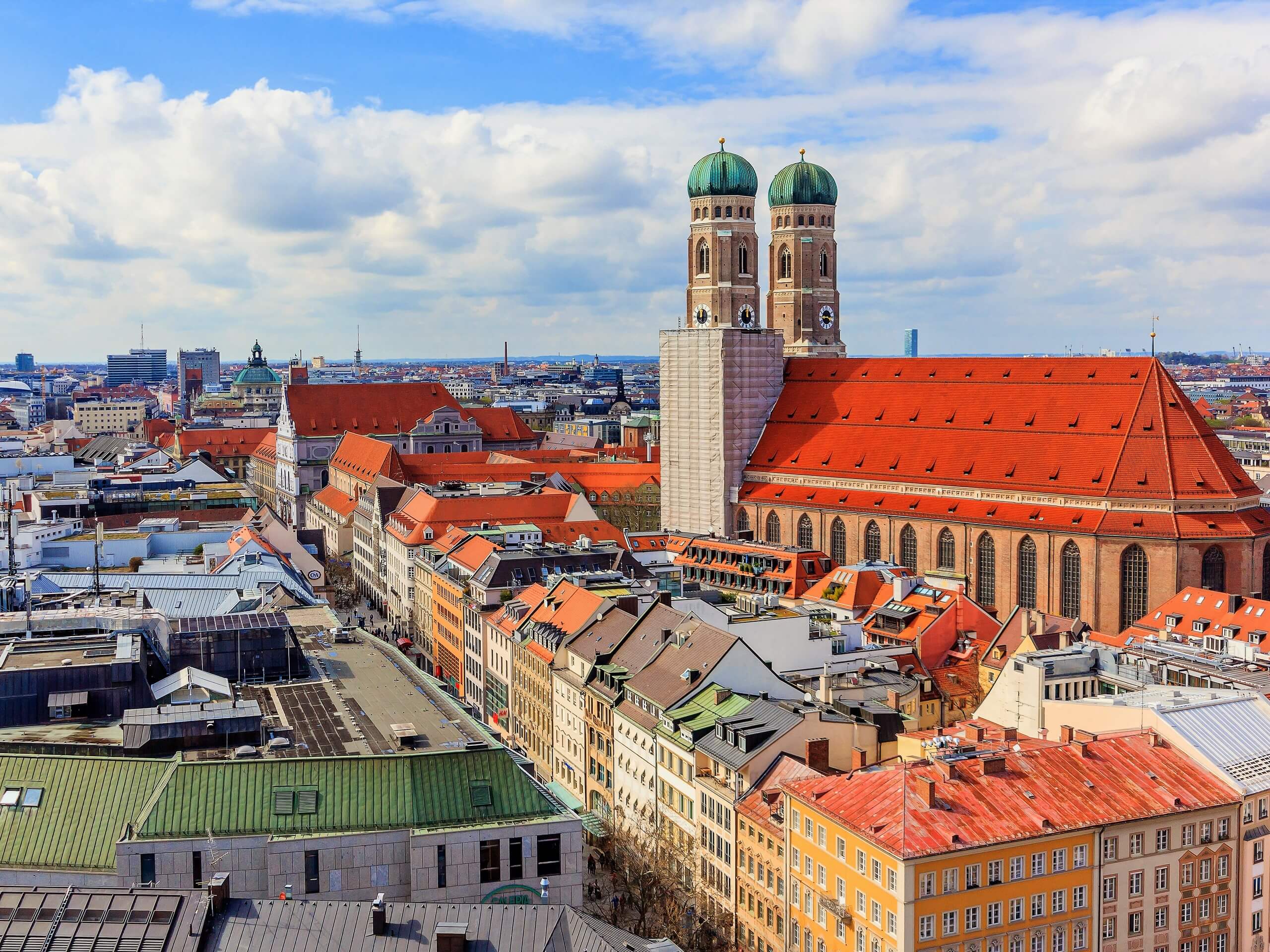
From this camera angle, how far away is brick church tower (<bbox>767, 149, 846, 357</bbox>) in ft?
470

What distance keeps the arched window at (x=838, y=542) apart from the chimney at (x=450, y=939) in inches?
3526

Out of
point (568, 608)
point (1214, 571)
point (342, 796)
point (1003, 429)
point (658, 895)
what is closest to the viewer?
point (342, 796)

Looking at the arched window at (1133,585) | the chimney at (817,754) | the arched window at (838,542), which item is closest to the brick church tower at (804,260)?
the arched window at (838,542)

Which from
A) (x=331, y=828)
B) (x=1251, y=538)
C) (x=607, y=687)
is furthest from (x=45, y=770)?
(x=1251, y=538)

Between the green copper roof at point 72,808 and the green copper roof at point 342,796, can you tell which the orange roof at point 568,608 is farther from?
the green copper roof at point 72,808

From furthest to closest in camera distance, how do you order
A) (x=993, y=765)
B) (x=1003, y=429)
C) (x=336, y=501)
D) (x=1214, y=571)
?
(x=336, y=501) → (x=1003, y=429) → (x=1214, y=571) → (x=993, y=765)

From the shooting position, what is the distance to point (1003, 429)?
4528 inches

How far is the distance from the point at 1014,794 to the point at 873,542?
68579mm

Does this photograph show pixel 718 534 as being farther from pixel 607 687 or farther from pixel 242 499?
pixel 607 687

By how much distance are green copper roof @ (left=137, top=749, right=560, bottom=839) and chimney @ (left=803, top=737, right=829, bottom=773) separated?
16.2 meters

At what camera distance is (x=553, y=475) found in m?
147

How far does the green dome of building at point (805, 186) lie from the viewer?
142m

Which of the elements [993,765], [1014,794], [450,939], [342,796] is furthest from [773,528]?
[450,939]

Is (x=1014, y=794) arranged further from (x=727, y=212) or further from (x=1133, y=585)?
(x=727, y=212)
